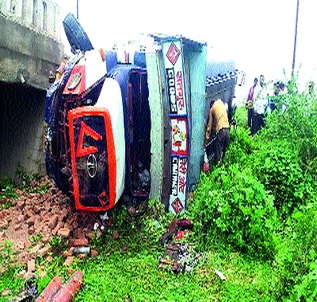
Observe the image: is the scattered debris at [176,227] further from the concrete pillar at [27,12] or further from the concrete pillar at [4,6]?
the concrete pillar at [27,12]

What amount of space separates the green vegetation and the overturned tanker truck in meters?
0.41

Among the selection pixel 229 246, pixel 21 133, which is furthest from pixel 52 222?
pixel 21 133

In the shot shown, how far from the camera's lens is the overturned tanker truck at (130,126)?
4.66 meters

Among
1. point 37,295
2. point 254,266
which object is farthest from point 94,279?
point 254,266

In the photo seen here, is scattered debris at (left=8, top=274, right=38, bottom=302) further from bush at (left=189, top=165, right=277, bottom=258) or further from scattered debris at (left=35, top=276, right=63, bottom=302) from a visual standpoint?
bush at (left=189, top=165, right=277, bottom=258)

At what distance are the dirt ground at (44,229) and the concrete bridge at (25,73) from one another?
6.49ft

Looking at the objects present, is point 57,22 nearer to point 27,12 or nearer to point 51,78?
point 27,12

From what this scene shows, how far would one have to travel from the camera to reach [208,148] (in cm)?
725

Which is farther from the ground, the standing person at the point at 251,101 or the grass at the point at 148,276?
the standing person at the point at 251,101

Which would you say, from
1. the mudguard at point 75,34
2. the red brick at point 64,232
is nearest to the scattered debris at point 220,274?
the red brick at point 64,232

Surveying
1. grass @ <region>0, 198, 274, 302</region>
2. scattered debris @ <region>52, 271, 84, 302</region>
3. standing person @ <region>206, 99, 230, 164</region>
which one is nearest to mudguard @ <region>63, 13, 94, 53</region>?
standing person @ <region>206, 99, 230, 164</region>

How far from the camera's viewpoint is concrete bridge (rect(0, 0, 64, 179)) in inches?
242

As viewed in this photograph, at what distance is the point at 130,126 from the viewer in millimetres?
5176

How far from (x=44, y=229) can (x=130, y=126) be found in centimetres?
182
